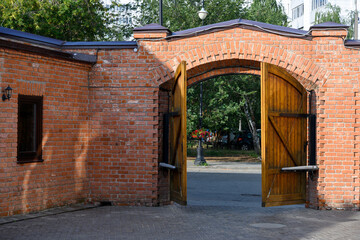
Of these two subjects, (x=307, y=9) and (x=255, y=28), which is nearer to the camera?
(x=255, y=28)

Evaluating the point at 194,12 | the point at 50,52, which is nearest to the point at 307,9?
the point at 194,12

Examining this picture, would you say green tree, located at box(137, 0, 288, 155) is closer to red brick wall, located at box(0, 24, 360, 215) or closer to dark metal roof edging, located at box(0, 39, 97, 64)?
red brick wall, located at box(0, 24, 360, 215)

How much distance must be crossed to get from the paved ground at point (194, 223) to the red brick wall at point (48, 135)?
0.56m

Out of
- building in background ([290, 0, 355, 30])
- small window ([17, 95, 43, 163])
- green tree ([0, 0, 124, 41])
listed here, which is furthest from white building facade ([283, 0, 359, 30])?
small window ([17, 95, 43, 163])

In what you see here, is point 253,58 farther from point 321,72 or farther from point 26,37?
point 26,37

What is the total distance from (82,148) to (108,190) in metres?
1.10

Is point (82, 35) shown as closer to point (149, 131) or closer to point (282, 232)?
point (149, 131)

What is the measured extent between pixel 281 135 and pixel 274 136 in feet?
0.52

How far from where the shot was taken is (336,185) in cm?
1066

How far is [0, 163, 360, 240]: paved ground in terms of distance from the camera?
7883 mm

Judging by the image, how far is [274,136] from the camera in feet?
34.7

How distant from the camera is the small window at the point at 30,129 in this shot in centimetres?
973

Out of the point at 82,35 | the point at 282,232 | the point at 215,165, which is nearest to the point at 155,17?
the point at 82,35

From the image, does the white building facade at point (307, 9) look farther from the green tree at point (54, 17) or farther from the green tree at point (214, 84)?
the green tree at point (54, 17)
